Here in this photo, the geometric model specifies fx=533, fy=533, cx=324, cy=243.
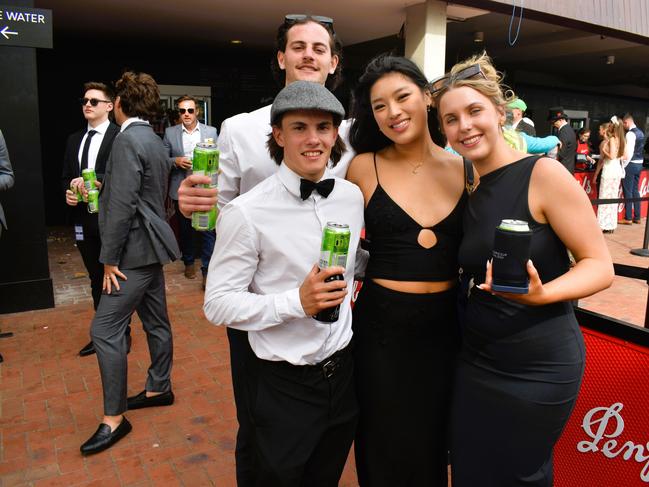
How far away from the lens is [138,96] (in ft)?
11.5

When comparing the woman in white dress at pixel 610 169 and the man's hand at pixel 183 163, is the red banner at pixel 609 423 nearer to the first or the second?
the man's hand at pixel 183 163

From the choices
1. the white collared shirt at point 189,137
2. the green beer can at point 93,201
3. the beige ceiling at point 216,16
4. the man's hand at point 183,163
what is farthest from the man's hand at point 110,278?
the beige ceiling at point 216,16

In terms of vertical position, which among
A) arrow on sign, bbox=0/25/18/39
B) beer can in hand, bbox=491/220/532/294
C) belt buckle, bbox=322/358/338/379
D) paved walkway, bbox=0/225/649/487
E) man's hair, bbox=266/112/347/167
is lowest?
paved walkway, bbox=0/225/649/487

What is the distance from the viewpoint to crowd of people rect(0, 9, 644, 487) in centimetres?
182

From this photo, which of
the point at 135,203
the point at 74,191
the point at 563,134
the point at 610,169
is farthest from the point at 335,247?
the point at 610,169

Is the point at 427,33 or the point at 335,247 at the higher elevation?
the point at 427,33

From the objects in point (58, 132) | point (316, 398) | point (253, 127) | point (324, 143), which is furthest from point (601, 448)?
point (58, 132)

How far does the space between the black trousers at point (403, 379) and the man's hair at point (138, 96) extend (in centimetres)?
217

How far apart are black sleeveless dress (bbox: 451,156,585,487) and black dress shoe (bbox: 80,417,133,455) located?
236 centimetres

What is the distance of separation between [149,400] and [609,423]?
2955 millimetres

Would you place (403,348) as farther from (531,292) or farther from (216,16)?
(216,16)

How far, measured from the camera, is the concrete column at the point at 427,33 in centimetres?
766

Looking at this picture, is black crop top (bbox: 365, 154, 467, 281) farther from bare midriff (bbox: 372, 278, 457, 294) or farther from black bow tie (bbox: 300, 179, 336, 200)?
black bow tie (bbox: 300, 179, 336, 200)

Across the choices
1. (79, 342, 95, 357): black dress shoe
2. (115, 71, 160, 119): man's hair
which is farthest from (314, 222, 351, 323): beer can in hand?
(79, 342, 95, 357): black dress shoe
